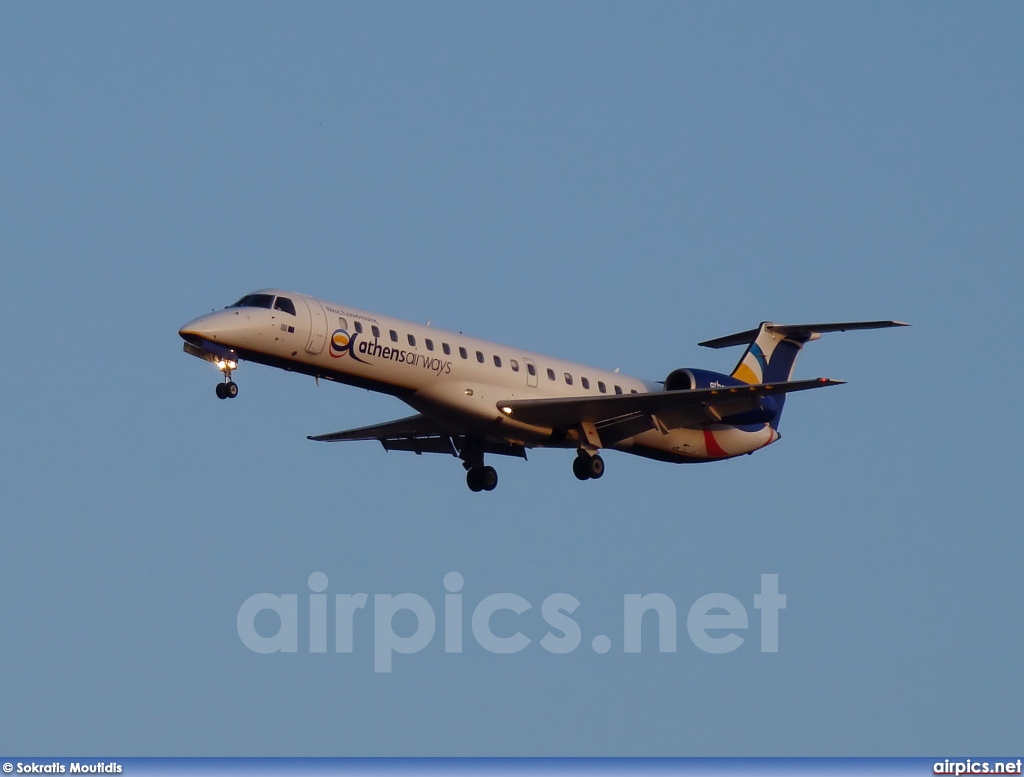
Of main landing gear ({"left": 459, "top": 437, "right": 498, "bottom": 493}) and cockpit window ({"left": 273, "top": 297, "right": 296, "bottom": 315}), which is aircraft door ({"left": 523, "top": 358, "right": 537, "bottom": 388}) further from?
cockpit window ({"left": 273, "top": 297, "right": 296, "bottom": 315})

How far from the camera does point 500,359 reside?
97.9ft

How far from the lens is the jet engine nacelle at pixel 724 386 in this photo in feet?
103

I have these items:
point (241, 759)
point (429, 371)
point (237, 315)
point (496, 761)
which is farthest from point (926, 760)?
point (237, 315)

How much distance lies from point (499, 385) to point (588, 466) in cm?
236

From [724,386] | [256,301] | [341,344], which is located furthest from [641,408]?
[256,301]

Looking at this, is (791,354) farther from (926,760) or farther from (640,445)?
(926,760)

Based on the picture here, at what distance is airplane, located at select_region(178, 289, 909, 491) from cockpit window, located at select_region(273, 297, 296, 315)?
2cm

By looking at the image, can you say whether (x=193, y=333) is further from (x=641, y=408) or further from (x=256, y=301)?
(x=641, y=408)

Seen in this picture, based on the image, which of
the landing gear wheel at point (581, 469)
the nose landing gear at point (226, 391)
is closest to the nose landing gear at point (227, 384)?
the nose landing gear at point (226, 391)

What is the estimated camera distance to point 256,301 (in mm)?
27984

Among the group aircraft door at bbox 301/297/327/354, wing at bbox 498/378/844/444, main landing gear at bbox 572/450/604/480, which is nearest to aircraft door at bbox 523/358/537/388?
wing at bbox 498/378/844/444

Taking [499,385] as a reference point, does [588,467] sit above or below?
below

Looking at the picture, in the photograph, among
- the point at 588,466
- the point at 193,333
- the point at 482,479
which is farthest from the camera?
the point at 482,479

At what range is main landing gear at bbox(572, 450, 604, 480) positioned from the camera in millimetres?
30766
